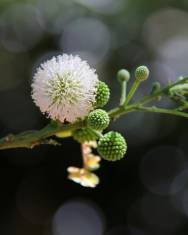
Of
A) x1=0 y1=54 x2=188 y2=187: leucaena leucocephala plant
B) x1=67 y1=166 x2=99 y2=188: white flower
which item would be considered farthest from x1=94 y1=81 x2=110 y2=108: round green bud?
x1=67 y1=166 x2=99 y2=188: white flower

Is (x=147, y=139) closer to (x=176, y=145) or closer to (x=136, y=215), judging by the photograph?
(x=176, y=145)

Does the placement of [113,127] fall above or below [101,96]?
below

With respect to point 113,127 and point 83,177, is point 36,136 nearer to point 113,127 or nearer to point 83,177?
point 83,177

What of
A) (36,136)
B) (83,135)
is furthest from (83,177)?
(36,136)

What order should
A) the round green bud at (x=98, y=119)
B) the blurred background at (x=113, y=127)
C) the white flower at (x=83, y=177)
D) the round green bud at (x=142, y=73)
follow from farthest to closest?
1. the blurred background at (x=113, y=127)
2. the white flower at (x=83, y=177)
3. the round green bud at (x=142, y=73)
4. the round green bud at (x=98, y=119)

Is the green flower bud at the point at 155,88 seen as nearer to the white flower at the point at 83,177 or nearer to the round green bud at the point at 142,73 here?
the round green bud at the point at 142,73

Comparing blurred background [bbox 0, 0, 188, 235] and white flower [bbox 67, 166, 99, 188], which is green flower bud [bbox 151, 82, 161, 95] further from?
blurred background [bbox 0, 0, 188, 235]

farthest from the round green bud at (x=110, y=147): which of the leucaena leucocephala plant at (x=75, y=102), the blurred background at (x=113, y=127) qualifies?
the blurred background at (x=113, y=127)
